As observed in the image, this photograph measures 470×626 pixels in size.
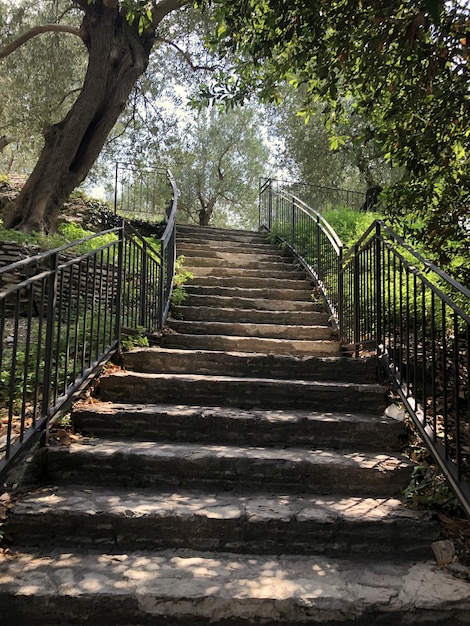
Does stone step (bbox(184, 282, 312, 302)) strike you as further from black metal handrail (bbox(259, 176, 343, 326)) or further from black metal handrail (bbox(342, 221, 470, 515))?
black metal handrail (bbox(342, 221, 470, 515))

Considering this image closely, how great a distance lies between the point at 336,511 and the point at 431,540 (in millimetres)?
486

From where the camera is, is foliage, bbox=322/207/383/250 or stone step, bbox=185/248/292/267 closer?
stone step, bbox=185/248/292/267

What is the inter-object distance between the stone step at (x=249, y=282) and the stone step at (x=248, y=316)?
0.99 meters

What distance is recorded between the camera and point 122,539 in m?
2.12

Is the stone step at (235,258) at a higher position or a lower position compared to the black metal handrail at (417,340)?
higher

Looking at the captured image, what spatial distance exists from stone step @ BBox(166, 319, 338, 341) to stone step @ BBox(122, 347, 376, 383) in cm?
100

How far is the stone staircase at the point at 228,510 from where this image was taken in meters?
1.75

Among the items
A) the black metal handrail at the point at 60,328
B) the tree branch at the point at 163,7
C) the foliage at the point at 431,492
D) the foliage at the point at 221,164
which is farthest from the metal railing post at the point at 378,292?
the foliage at the point at 221,164

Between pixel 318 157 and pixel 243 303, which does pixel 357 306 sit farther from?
pixel 318 157

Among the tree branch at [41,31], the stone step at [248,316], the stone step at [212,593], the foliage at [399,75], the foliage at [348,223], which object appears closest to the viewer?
the stone step at [212,593]

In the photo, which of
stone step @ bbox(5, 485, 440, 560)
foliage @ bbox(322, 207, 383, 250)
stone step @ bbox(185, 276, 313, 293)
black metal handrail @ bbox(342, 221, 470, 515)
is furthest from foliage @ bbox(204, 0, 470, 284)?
foliage @ bbox(322, 207, 383, 250)

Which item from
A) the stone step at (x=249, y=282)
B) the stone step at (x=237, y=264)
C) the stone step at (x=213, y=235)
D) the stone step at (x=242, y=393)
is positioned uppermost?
the stone step at (x=213, y=235)

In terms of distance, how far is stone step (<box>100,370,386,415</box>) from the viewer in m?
3.34

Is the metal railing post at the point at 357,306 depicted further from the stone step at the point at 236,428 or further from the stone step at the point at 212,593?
the stone step at the point at 212,593
